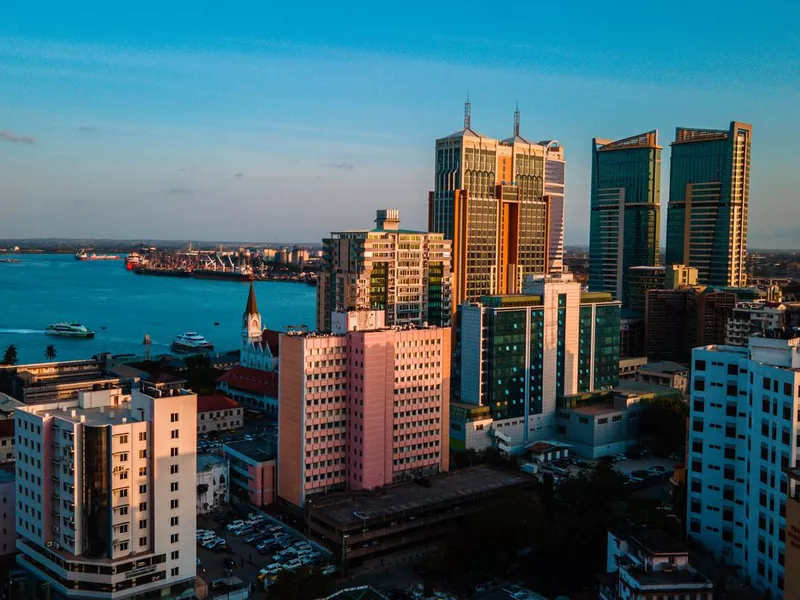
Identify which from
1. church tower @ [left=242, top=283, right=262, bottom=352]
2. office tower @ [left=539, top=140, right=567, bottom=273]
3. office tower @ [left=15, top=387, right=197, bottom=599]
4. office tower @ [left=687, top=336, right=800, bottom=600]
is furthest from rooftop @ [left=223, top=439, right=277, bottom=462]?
office tower @ [left=539, top=140, right=567, bottom=273]

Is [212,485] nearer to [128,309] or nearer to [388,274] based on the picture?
[388,274]

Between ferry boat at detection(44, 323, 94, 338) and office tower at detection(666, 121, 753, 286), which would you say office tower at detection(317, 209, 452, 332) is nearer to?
office tower at detection(666, 121, 753, 286)

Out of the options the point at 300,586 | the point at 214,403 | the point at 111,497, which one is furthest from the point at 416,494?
the point at 214,403

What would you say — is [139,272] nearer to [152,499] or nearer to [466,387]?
[466,387]

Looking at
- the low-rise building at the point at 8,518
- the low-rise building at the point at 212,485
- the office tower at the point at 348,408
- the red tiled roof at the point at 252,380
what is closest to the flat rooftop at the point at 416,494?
the office tower at the point at 348,408

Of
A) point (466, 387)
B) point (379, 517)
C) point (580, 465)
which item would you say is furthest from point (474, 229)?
point (379, 517)
